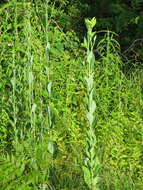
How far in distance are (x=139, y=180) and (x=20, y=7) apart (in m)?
2.37

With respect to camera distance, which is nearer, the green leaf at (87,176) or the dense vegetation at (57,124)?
the green leaf at (87,176)

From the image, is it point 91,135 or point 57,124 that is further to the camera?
point 57,124

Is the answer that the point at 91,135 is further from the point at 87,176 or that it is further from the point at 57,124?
the point at 57,124

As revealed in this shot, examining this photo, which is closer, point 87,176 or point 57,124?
point 87,176

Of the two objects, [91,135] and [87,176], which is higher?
[91,135]

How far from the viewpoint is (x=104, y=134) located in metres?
3.74

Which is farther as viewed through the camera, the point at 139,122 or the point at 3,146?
the point at 139,122

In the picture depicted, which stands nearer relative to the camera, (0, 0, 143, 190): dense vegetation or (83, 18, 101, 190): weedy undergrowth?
(83, 18, 101, 190): weedy undergrowth

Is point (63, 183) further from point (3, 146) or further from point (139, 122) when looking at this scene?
point (139, 122)

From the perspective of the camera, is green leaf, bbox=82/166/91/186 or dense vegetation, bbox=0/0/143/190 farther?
dense vegetation, bbox=0/0/143/190

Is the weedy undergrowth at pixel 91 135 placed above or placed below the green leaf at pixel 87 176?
above

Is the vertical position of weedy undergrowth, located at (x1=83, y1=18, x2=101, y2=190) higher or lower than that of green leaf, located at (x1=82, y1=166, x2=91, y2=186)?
higher

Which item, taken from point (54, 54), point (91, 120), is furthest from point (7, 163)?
point (54, 54)

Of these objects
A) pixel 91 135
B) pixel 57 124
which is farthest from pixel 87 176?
pixel 57 124
